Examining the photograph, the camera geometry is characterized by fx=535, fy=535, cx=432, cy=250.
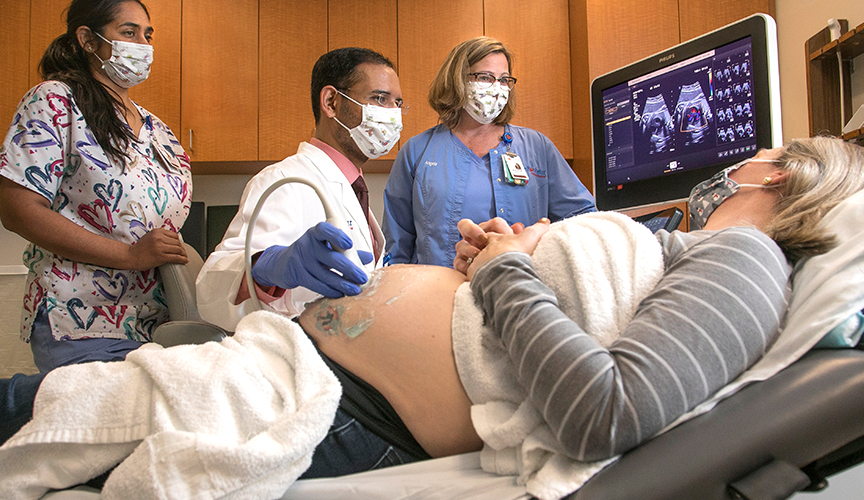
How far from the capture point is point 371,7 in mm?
3189

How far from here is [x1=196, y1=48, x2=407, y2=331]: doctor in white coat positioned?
37.9 inches

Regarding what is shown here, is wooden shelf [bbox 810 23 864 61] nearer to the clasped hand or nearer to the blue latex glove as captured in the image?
the clasped hand

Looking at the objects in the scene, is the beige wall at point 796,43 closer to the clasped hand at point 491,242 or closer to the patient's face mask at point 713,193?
A: the patient's face mask at point 713,193

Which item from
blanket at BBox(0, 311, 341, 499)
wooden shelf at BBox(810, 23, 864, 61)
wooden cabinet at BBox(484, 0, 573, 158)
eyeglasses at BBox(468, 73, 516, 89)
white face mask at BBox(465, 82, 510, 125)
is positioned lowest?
blanket at BBox(0, 311, 341, 499)

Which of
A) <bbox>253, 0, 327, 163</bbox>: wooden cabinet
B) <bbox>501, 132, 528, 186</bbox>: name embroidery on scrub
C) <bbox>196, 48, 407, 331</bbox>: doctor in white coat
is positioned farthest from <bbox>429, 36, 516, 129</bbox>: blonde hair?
<bbox>253, 0, 327, 163</bbox>: wooden cabinet

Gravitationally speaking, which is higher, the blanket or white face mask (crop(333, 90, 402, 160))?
white face mask (crop(333, 90, 402, 160))

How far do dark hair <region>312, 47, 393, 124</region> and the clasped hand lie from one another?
2.61ft

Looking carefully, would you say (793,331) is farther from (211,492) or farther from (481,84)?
(481,84)

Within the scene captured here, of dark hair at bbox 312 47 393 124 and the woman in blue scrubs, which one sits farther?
the woman in blue scrubs

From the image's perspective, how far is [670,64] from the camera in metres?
1.77

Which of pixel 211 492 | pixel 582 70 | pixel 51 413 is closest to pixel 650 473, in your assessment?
pixel 211 492

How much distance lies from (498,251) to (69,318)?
1176 mm

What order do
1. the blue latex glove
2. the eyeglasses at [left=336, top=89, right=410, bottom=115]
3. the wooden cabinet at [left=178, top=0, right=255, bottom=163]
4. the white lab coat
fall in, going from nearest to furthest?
the blue latex glove < the white lab coat < the eyeglasses at [left=336, top=89, right=410, bottom=115] < the wooden cabinet at [left=178, top=0, right=255, bottom=163]

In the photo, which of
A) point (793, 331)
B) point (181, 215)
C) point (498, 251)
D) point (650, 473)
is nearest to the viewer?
point (650, 473)
